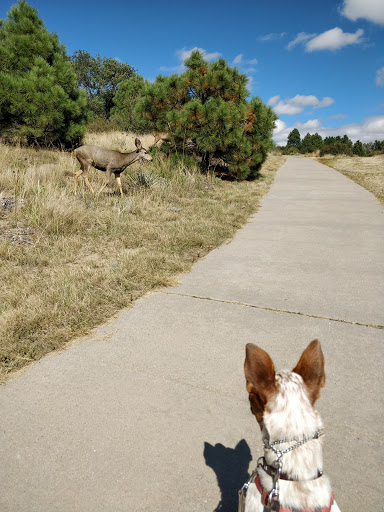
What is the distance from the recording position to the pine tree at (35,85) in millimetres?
11406

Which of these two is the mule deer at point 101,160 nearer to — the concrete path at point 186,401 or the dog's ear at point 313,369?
the concrete path at point 186,401

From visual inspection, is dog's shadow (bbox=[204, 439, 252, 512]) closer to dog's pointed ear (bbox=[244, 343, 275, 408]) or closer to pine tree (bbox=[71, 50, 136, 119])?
dog's pointed ear (bbox=[244, 343, 275, 408])

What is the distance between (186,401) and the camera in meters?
2.24

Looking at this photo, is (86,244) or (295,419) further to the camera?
(86,244)

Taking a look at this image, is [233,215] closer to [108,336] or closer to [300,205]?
[300,205]

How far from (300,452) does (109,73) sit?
165 ft

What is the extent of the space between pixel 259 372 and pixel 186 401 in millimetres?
A: 1229

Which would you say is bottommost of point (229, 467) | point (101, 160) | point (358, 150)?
point (229, 467)

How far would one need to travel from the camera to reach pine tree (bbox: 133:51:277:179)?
439 inches

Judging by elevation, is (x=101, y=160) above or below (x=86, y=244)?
above

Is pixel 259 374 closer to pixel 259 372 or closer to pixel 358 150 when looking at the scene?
pixel 259 372

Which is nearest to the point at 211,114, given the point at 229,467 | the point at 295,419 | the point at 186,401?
the point at 186,401

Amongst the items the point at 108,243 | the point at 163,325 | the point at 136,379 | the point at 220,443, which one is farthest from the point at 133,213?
the point at 220,443

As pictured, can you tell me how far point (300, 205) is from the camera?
9.49 m
